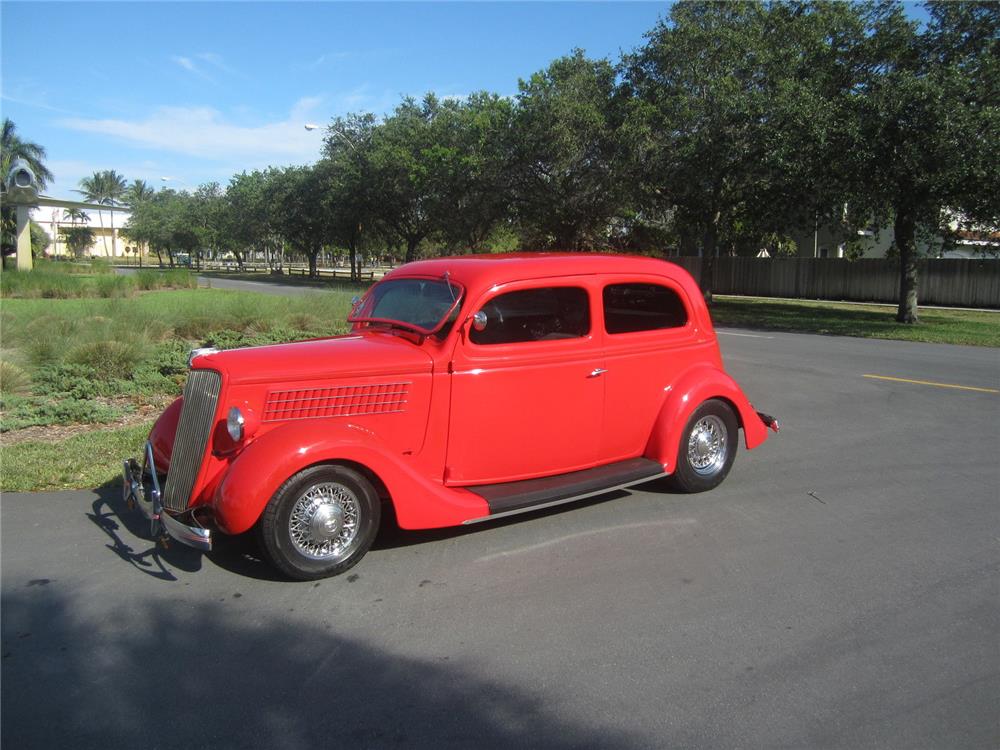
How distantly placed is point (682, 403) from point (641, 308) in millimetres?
787

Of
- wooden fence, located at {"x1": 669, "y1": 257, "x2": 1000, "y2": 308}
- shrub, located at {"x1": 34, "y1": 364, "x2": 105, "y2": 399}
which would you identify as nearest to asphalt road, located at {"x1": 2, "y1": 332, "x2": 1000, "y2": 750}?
shrub, located at {"x1": 34, "y1": 364, "x2": 105, "y2": 399}

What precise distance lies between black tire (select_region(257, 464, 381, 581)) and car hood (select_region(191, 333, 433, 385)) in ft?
1.97

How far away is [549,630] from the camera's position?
3787 mm

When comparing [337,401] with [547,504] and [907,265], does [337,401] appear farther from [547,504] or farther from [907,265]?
[907,265]

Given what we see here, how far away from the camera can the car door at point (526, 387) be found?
483 centimetres

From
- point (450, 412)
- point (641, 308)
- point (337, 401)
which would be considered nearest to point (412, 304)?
point (450, 412)

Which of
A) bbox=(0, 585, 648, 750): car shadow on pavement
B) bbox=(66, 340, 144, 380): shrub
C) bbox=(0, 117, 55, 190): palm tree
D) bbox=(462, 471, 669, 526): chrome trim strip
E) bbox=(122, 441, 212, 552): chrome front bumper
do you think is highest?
bbox=(0, 117, 55, 190): palm tree

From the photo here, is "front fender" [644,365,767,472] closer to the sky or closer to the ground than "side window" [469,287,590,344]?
closer to the ground

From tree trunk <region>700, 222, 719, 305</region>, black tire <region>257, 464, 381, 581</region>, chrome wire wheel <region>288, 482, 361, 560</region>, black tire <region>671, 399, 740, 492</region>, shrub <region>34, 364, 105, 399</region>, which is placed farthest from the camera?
tree trunk <region>700, 222, 719, 305</region>

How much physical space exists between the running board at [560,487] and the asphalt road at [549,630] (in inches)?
11.3

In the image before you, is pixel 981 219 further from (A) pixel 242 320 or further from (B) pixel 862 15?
(A) pixel 242 320

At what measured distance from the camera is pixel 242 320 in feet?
43.6

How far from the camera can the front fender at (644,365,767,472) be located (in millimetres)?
A: 5598

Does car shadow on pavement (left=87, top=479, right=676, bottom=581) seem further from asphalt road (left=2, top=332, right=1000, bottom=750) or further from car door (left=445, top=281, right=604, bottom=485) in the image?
car door (left=445, top=281, right=604, bottom=485)
